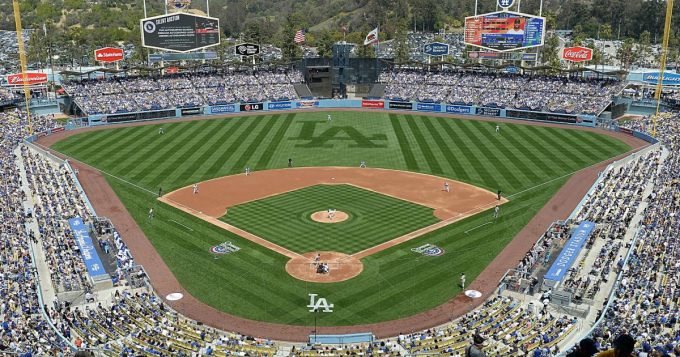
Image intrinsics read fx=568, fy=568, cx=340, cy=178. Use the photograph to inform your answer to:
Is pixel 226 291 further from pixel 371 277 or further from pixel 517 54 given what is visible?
pixel 517 54

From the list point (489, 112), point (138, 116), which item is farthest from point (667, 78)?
point (138, 116)

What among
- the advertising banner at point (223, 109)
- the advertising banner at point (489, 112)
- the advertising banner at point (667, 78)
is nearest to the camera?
the advertising banner at point (667, 78)

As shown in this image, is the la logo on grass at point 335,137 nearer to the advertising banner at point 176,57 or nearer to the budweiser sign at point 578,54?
the advertising banner at point 176,57

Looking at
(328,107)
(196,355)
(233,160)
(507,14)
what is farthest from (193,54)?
(196,355)

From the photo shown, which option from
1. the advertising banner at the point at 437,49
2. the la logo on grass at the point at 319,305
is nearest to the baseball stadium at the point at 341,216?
the la logo on grass at the point at 319,305

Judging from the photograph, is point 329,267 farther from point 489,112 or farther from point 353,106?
point 353,106

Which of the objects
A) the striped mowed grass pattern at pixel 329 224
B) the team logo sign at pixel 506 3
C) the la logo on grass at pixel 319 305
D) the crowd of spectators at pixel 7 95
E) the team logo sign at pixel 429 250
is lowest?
the la logo on grass at pixel 319 305

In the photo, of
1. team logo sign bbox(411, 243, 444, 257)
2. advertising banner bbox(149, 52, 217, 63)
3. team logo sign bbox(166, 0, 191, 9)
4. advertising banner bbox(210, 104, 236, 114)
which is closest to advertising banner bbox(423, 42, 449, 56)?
advertising banner bbox(210, 104, 236, 114)
